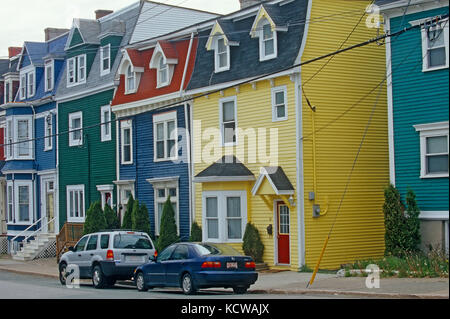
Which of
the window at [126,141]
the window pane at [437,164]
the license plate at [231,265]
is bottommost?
the license plate at [231,265]

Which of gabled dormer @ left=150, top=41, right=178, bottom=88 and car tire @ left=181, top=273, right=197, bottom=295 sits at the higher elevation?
gabled dormer @ left=150, top=41, right=178, bottom=88

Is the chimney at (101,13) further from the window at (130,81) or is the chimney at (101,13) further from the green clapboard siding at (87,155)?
the window at (130,81)

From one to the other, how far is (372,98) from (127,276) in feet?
37.7

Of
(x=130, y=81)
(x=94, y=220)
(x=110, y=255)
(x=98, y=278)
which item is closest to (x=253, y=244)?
(x=110, y=255)

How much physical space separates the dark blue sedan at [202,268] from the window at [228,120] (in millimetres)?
8469

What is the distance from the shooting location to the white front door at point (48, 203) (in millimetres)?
42562

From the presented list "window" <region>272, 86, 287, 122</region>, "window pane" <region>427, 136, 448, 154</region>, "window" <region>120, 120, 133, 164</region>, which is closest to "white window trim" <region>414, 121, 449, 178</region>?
"window pane" <region>427, 136, 448, 154</region>

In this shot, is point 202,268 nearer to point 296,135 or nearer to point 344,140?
point 296,135

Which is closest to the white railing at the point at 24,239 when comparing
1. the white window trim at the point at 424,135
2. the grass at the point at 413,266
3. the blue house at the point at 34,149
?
the blue house at the point at 34,149

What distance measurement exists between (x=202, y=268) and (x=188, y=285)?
737 mm

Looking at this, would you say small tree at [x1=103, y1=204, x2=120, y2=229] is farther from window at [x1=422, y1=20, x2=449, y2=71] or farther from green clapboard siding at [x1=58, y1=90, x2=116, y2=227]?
window at [x1=422, y1=20, x2=449, y2=71]

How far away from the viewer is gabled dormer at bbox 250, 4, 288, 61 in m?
27.8

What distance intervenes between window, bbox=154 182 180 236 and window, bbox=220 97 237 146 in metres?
3.92

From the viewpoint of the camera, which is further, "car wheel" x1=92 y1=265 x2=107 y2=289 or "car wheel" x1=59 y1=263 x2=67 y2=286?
"car wheel" x1=59 y1=263 x2=67 y2=286
